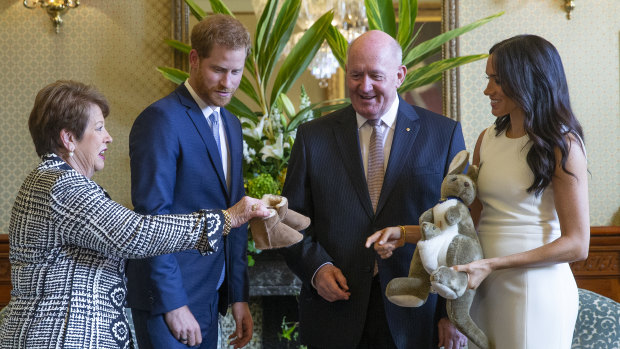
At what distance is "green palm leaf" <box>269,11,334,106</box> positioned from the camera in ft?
12.0

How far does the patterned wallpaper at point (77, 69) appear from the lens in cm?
412

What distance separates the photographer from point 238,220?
1.77 m

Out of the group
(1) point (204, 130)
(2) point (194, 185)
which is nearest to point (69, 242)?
(2) point (194, 185)

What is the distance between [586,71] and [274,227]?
120 inches

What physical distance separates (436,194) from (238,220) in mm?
717

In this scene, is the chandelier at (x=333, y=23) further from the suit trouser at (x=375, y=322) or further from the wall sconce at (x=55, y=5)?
the suit trouser at (x=375, y=322)

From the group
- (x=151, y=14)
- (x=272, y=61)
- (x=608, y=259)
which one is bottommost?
(x=608, y=259)

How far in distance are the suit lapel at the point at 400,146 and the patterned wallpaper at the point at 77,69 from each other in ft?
7.60

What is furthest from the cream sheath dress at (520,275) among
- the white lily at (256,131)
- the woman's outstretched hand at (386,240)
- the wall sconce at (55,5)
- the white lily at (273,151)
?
the wall sconce at (55,5)

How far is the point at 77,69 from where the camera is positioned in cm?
413

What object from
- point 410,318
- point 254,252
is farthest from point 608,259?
point 410,318

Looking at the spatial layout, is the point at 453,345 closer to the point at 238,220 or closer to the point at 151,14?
the point at 238,220

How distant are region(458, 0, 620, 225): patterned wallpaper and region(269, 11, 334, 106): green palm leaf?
40.6 inches

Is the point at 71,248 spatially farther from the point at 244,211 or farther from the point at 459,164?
the point at 459,164
